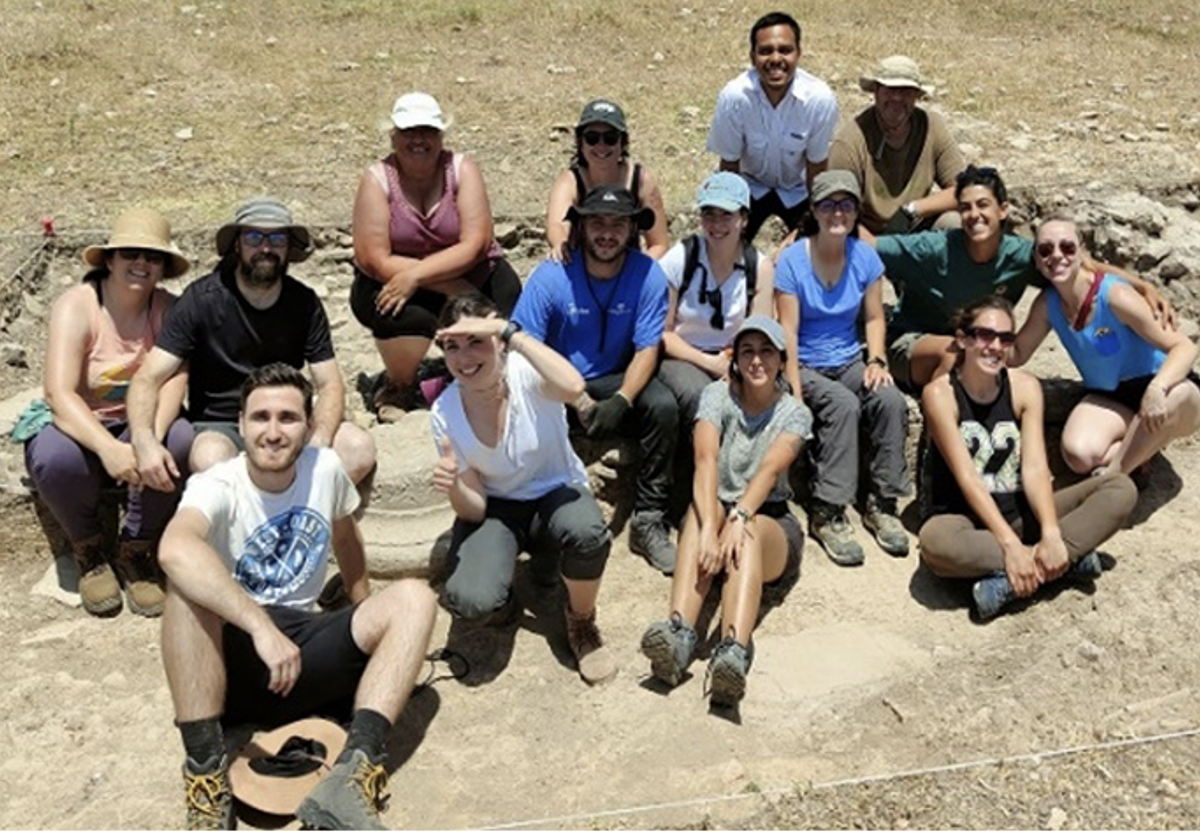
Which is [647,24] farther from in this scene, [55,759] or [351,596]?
[55,759]

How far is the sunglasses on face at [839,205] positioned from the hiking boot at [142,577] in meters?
3.66

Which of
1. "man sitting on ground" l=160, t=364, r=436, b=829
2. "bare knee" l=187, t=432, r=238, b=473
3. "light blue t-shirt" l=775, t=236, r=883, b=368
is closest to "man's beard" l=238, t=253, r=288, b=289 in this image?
"bare knee" l=187, t=432, r=238, b=473

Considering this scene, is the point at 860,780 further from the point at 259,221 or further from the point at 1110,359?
the point at 259,221

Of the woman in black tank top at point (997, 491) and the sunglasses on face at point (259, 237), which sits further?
the woman in black tank top at point (997, 491)

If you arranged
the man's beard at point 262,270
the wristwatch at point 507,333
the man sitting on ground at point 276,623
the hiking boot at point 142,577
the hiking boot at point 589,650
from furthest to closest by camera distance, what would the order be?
1. the hiking boot at point 142,577
2. the man's beard at point 262,270
3. the hiking boot at point 589,650
4. the wristwatch at point 507,333
5. the man sitting on ground at point 276,623

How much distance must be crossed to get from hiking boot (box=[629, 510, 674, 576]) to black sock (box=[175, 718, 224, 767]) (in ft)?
7.79

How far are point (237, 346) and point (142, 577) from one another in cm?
123

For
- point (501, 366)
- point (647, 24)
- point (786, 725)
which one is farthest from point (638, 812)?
point (647, 24)

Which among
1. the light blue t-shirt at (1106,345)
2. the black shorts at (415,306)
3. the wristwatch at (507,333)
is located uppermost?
the wristwatch at (507,333)

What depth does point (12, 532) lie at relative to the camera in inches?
238

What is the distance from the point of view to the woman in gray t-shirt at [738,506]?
→ 16.4ft

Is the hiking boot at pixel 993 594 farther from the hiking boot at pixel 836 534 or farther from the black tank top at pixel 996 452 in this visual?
the hiking boot at pixel 836 534

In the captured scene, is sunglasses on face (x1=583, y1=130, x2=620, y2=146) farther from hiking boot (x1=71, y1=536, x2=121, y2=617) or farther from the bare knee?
hiking boot (x1=71, y1=536, x2=121, y2=617)

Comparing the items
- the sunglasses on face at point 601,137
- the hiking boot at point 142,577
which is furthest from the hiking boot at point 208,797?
the sunglasses on face at point 601,137
